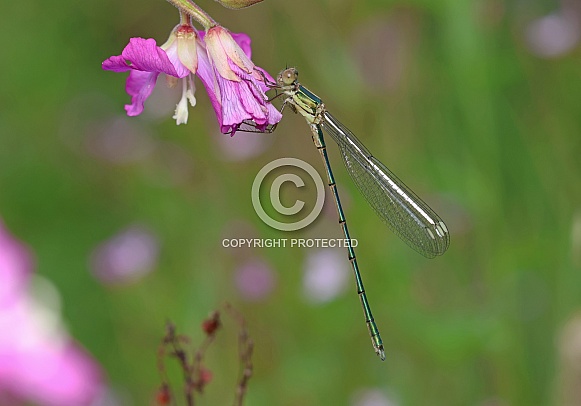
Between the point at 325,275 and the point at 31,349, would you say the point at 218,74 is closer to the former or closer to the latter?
the point at 31,349

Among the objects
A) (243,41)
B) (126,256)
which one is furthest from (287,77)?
(126,256)

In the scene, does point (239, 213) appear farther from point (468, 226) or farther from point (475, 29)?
point (475, 29)

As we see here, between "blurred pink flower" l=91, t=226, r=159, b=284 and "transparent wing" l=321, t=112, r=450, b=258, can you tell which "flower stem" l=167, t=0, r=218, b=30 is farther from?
"blurred pink flower" l=91, t=226, r=159, b=284

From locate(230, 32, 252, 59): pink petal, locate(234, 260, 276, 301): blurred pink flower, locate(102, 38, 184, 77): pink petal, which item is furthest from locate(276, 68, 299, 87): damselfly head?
locate(234, 260, 276, 301): blurred pink flower

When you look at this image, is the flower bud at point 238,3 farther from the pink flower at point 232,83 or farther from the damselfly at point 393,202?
the damselfly at point 393,202

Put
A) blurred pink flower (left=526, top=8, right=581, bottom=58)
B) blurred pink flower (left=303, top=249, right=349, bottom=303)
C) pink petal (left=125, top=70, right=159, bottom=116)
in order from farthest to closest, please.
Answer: blurred pink flower (left=526, top=8, right=581, bottom=58), blurred pink flower (left=303, top=249, right=349, bottom=303), pink petal (left=125, top=70, right=159, bottom=116)

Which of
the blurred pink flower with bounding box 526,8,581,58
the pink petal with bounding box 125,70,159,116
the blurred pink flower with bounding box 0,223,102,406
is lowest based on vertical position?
the blurred pink flower with bounding box 0,223,102,406
